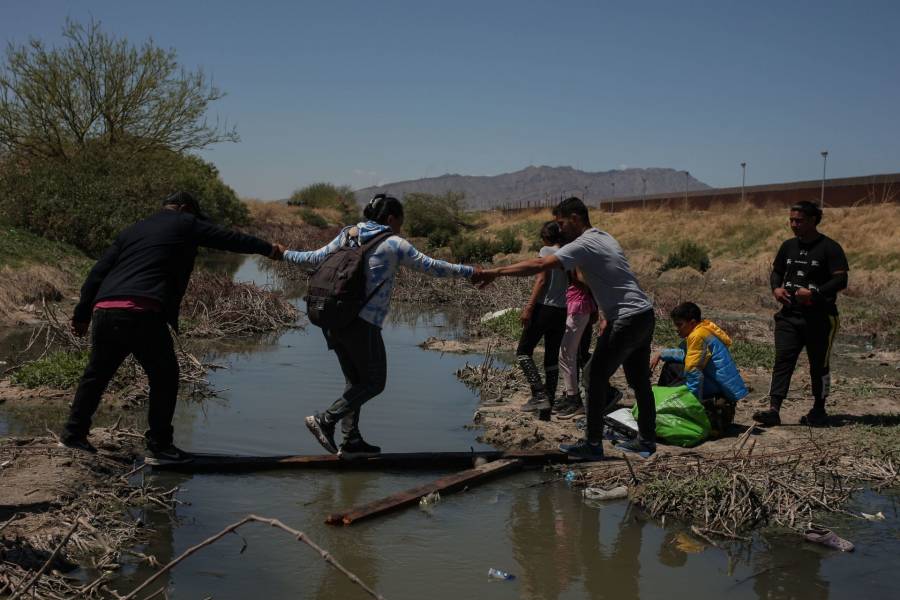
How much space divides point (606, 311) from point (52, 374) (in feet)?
18.8

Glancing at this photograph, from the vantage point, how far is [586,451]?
696 centimetres

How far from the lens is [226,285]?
1542cm

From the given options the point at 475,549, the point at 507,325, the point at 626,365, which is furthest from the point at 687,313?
the point at 507,325

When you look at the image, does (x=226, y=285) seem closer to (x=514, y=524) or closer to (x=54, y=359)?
(x=54, y=359)

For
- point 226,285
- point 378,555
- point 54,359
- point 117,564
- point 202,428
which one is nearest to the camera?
point 117,564

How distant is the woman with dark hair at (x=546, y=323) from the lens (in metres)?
8.30

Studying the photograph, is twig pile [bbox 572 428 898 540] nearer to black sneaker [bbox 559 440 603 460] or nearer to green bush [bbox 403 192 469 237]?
black sneaker [bbox 559 440 603 460]

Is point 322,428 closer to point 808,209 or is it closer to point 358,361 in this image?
point 358,361

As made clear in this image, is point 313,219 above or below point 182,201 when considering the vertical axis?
below

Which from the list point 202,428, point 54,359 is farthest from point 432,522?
point 54,359

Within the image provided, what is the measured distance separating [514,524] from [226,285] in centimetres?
1072

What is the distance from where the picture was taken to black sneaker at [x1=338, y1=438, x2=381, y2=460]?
21.9ft

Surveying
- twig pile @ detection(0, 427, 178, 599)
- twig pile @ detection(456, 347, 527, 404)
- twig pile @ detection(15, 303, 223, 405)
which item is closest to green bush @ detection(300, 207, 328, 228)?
twig pile @ detection(15, 303, 223, 405)

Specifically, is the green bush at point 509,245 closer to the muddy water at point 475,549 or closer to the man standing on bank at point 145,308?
the muddy water at point 475,549
